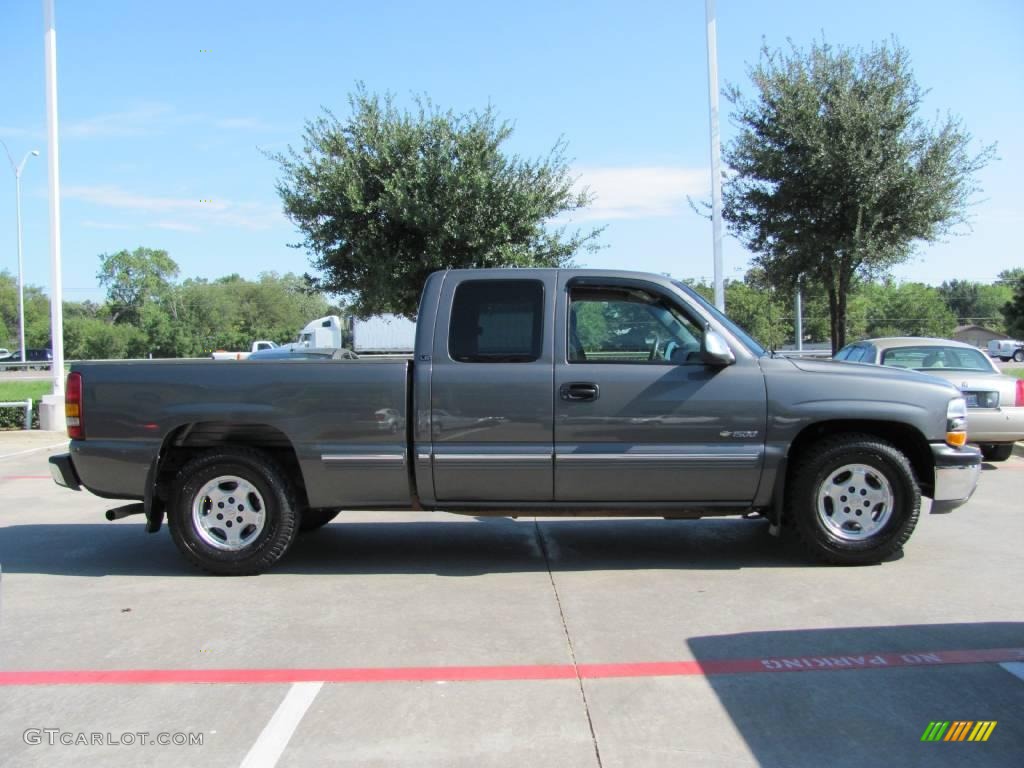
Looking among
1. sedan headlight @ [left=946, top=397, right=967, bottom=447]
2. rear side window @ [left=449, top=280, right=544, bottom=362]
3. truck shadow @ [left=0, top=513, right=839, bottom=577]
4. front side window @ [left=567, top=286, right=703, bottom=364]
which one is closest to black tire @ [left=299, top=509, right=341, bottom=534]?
truck shadow @ [left=0, top=513, right=839, bottom=577]

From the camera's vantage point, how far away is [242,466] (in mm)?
5688

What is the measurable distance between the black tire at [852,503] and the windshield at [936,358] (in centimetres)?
536

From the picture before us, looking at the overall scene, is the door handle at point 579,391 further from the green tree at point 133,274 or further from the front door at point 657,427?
the green tree at point 133,274

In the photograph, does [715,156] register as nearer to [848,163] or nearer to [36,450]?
[848,163]

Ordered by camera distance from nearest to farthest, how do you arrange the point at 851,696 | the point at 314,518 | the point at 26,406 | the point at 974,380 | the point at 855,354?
the point at 851,696
the point at 314,518
the point at 974,380
the point at 855,354
the point at 26,406

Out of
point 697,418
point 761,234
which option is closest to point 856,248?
point 761,234

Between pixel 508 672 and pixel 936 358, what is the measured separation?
8.56 metres

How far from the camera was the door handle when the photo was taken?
545cm

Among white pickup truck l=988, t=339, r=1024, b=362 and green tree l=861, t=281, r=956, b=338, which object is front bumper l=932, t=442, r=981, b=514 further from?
green tree l=861, t=281, r=956, b=338

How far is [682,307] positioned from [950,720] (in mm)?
3002

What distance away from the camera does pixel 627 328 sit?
5707 mm

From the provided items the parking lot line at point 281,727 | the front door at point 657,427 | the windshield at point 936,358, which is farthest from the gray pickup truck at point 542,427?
the windshield at point 936,358

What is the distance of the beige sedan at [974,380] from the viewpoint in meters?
9.70

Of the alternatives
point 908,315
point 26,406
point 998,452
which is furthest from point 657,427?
point 908,315
